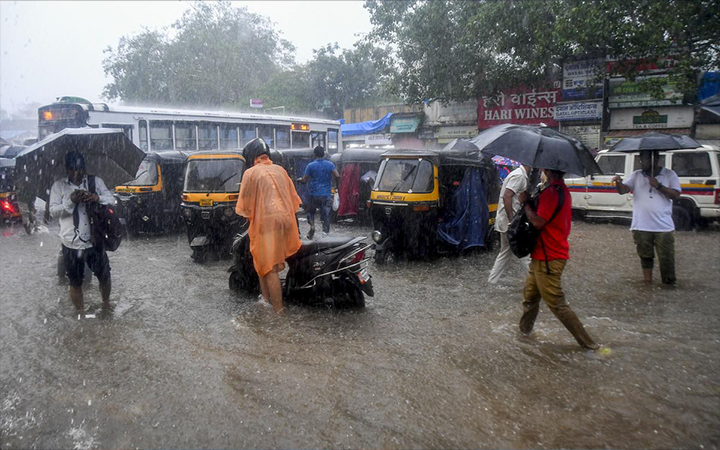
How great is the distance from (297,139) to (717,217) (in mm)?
13726

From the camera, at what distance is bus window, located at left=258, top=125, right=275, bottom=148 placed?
738 inches

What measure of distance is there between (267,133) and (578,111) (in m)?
11.0

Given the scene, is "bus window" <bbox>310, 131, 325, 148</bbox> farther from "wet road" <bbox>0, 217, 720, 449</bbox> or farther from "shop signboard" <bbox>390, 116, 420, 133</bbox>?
"wet road" <bbox>0, 217, 720, 449</bbox>

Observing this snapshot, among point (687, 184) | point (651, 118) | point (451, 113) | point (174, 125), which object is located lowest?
point (687, 184)

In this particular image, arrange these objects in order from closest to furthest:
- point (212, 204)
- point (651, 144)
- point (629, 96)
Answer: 1. point (651, 144)
2. point (212, 204)
3. point (629, 96)

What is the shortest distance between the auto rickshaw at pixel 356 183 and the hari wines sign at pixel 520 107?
923cm

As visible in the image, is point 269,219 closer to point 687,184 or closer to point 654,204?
point 654,204

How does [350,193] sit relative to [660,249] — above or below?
above

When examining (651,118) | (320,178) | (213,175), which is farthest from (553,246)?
(651,118)

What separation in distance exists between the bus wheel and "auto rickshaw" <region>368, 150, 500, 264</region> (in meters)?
5.58

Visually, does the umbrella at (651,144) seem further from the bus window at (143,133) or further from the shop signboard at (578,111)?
the bus window at (143,133)

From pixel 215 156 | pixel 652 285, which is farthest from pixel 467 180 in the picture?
pixel 215 156

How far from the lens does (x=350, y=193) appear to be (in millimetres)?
13227

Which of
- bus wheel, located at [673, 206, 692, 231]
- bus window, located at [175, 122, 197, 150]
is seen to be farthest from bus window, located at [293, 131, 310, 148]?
bus wheel, located at [673, 206, 692, 231]
